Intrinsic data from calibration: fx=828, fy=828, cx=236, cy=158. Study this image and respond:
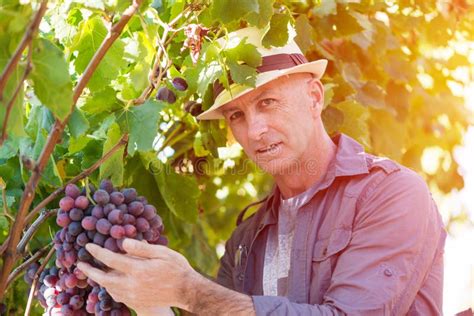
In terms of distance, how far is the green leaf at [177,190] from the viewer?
9.52 ft

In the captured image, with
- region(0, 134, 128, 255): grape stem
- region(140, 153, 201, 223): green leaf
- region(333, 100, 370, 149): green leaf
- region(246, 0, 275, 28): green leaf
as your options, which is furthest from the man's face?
region(0, 134, 128, 255): grape stem

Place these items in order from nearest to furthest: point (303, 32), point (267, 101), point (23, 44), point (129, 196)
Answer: point (23, 44), point (129, 196), point (267, 101), point (303, 32)

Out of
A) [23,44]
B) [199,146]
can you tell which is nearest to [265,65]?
[199,146]

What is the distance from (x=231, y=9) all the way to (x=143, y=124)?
41cm

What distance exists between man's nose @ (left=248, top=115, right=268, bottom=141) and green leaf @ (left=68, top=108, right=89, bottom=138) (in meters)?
0.83

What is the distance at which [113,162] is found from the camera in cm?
241

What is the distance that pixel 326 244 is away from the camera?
2.72m

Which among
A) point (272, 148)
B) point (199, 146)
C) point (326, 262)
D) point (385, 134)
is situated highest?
point (272, 148)

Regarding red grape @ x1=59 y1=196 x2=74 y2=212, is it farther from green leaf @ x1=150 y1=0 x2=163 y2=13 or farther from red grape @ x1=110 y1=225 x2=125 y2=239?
green leaf @ x1=150 y1=0 x2=163 y2=13

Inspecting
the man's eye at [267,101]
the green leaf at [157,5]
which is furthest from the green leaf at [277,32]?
the green leaf at [157,5]

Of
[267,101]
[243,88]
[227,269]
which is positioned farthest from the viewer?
[227,269]

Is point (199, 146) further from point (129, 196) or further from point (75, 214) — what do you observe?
point (75, 214)

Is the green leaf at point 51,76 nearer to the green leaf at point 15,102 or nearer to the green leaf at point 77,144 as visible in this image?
the green leaf at point 15,102

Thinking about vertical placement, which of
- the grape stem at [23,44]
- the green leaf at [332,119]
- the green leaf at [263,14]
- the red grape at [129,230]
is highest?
the grape stem at [23,44]
